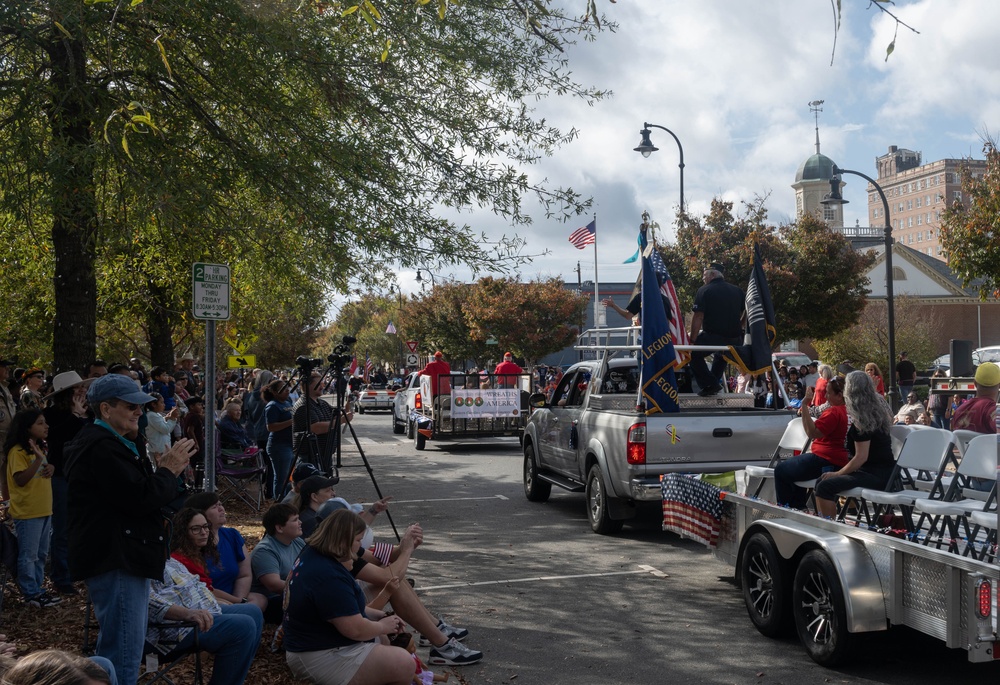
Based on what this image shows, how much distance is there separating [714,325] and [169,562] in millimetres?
7410

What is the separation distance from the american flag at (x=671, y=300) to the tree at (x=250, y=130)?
1080 millimetres

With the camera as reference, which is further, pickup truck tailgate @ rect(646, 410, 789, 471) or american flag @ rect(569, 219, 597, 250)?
american flag @ rect(569, 219, 597, 250)

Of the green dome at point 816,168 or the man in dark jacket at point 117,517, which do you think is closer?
the man in dark jacket at point 117,517

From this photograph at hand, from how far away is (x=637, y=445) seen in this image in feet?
32.4

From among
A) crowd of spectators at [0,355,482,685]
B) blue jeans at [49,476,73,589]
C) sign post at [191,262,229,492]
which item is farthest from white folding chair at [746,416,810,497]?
blue jeans at [49,476,73,589]

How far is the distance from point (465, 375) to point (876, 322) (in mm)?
32752

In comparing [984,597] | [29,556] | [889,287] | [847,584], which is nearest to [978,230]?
[889,287]

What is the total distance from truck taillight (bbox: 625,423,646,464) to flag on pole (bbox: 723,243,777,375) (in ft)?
4.85

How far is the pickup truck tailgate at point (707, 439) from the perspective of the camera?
9.94 m

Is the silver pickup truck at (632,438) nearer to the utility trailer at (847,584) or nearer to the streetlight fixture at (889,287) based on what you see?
the utility trailer at (847,584)

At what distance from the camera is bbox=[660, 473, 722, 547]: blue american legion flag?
7742mm

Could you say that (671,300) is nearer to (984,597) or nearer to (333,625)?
(984,597)

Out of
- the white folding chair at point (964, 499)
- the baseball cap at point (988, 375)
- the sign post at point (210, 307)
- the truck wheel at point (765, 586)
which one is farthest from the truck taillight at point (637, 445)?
the sign post at point (210, 307)

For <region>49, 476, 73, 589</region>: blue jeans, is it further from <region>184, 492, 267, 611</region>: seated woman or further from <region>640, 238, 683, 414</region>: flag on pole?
<region>640, 238, 683, 414</region>: flag on pole
